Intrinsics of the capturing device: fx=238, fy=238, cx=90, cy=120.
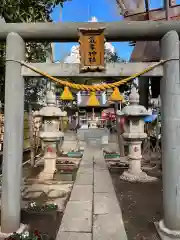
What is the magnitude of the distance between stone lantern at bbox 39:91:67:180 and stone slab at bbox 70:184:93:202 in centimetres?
200

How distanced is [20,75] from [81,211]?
293 cm

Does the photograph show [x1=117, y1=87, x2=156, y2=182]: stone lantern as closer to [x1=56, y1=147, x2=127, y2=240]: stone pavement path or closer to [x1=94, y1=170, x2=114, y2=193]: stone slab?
[x1=94, y1=170, x2=114, y2=193]: stone slab

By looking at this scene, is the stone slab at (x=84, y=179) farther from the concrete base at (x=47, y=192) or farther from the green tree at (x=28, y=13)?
the green tree at (x=28, y=13)

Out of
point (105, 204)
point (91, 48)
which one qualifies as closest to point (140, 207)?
point (105, 204)

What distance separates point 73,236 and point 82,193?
A: 8.01 feet

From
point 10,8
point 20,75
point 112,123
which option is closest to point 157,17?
point 10,8

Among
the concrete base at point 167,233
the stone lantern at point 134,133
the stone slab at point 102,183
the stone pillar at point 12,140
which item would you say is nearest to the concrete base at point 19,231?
the stone pillar at point 12,140

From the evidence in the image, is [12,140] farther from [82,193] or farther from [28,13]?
[28,13]

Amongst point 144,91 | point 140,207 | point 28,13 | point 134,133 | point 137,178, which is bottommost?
point 137,178

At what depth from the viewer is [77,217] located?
14.9 feet

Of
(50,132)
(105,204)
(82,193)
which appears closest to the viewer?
(105,204)

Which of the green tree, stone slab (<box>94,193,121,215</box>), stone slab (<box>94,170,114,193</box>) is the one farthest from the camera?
the green tree

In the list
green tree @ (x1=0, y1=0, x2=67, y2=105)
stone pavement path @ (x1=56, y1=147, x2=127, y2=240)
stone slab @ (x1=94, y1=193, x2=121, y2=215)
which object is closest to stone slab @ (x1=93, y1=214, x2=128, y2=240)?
stone pavement path @ (x1=56, y1=147, x2=127, y2=240)

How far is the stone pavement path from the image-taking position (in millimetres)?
3846
